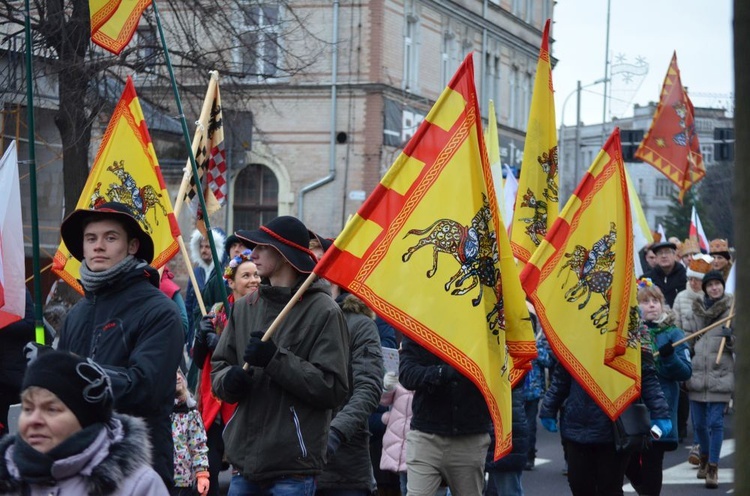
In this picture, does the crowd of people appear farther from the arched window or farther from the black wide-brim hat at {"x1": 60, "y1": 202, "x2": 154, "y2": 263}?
the arched window

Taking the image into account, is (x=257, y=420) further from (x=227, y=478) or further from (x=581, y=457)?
(x=227, y=478)

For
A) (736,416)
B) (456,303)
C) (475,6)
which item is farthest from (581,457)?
(475,6)

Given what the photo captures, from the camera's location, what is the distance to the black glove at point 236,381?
5461mm

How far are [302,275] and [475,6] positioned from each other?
123ft

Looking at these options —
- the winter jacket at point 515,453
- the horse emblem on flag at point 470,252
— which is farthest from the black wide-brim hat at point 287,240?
the winter jacket at point 515,453

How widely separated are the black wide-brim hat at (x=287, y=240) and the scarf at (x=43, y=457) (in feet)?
7.58

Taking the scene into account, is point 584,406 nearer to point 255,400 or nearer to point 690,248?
point 255,400

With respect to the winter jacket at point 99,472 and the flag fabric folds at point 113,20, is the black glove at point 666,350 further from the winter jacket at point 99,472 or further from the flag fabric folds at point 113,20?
the winter jacket at point 99,472

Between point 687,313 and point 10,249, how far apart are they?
813 cm

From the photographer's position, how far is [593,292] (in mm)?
7941

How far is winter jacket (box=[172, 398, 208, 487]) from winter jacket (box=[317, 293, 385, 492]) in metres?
0.87

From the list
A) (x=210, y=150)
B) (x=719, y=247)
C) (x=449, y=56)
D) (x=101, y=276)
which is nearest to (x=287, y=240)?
(x=101, y=276)

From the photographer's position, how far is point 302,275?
19.5 ft

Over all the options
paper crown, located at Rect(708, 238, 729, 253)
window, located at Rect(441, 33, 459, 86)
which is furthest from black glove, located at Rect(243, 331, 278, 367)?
window, located at Rect(441, 33, 459, 86)
